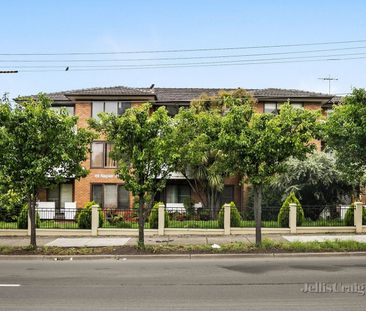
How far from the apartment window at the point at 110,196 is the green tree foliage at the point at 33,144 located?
16541 millimetres

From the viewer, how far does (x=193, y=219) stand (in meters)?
22.7

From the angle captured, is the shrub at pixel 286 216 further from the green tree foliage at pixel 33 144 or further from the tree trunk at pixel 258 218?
the green tree foliage at pixel 33 144

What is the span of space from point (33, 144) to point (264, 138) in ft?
23.1

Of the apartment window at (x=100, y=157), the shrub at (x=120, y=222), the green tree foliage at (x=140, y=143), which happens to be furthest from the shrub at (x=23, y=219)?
the apartment window at (x=100, y=157)

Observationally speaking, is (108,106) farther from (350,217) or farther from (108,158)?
(350,217)

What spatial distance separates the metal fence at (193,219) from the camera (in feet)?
70.0

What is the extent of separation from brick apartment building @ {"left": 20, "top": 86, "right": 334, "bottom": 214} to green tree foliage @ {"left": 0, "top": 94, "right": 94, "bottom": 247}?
1592 centimetres

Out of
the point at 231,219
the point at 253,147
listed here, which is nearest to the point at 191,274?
the point at 253,147

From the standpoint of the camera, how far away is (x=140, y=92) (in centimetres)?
3166

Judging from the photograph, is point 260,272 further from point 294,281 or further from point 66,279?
point 66,279

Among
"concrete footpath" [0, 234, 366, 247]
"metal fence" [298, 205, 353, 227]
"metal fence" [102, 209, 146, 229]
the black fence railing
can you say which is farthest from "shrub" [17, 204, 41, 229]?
"metal fence" [298, 205, 353, 227]

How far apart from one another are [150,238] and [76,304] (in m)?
11.1

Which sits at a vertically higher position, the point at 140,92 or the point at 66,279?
the point at 140,92

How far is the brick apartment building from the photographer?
3188 centimetres
